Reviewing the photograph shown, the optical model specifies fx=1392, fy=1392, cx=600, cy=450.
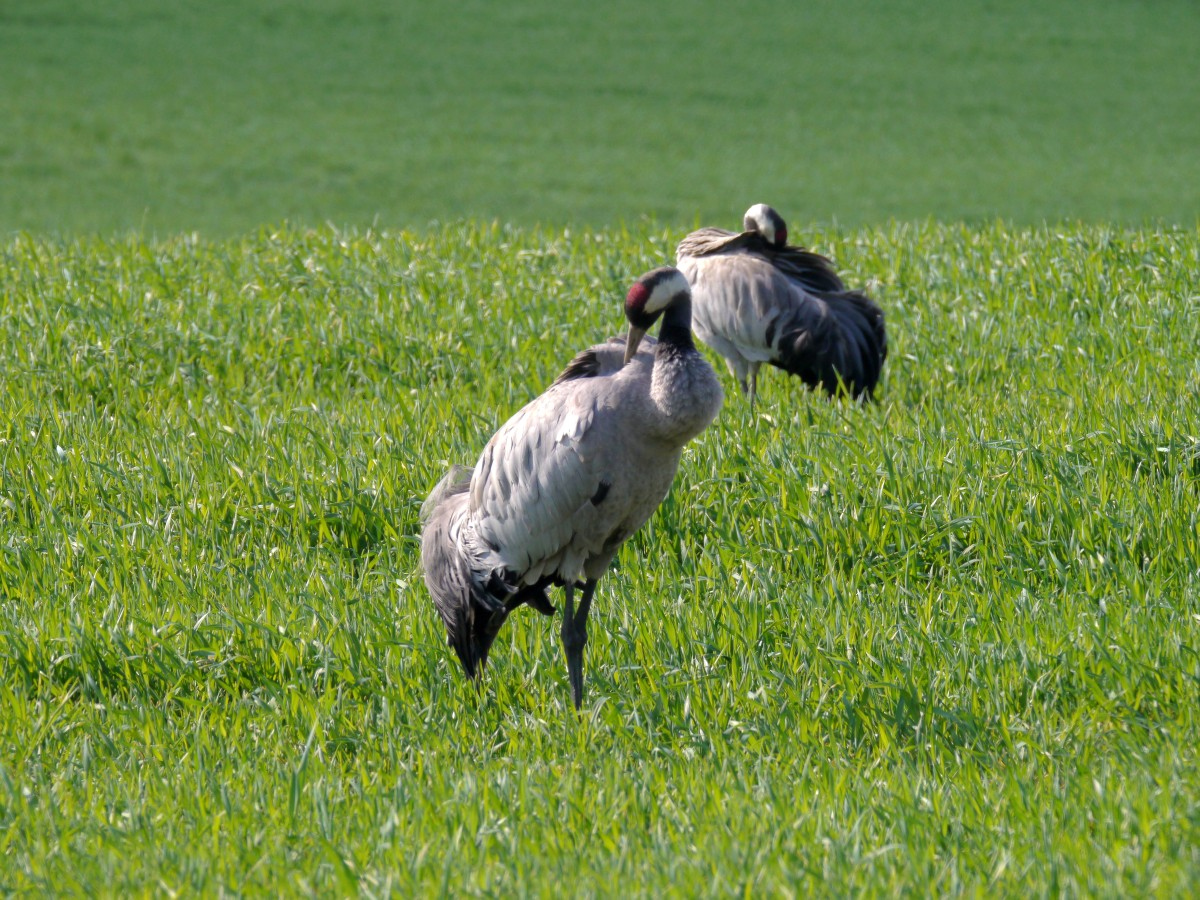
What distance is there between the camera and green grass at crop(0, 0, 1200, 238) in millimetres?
19688

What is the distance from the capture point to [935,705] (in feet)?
14.4

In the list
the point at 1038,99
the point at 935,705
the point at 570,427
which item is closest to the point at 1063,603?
the point at 935,705

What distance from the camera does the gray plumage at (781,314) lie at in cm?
759

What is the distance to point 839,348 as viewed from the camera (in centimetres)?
750

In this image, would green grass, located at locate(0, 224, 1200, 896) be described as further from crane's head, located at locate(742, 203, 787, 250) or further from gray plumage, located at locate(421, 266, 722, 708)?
crane's head, located at locate(742, 203, 787, 250)

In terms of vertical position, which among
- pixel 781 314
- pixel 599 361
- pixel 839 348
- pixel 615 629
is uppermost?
pixel 599 361

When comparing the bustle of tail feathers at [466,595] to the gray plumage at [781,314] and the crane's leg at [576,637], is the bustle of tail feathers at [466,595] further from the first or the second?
the gray plumage at [781,314]

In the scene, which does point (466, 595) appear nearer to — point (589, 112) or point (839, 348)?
point (839, 348)

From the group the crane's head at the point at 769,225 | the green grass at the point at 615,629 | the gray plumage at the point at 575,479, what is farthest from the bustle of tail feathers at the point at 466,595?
the crane's head at the point at 769,225

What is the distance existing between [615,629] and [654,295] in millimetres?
1312

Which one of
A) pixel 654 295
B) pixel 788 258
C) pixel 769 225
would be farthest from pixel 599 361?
pixel 788 258

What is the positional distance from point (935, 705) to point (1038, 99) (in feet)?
76.7

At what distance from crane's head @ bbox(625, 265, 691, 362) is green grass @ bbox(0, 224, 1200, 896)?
1.15m

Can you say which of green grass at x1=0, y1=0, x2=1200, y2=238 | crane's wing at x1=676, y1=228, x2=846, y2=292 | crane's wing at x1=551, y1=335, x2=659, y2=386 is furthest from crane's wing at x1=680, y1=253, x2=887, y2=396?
green grass at x1=0, y1=0, x2=1200, y2=238
